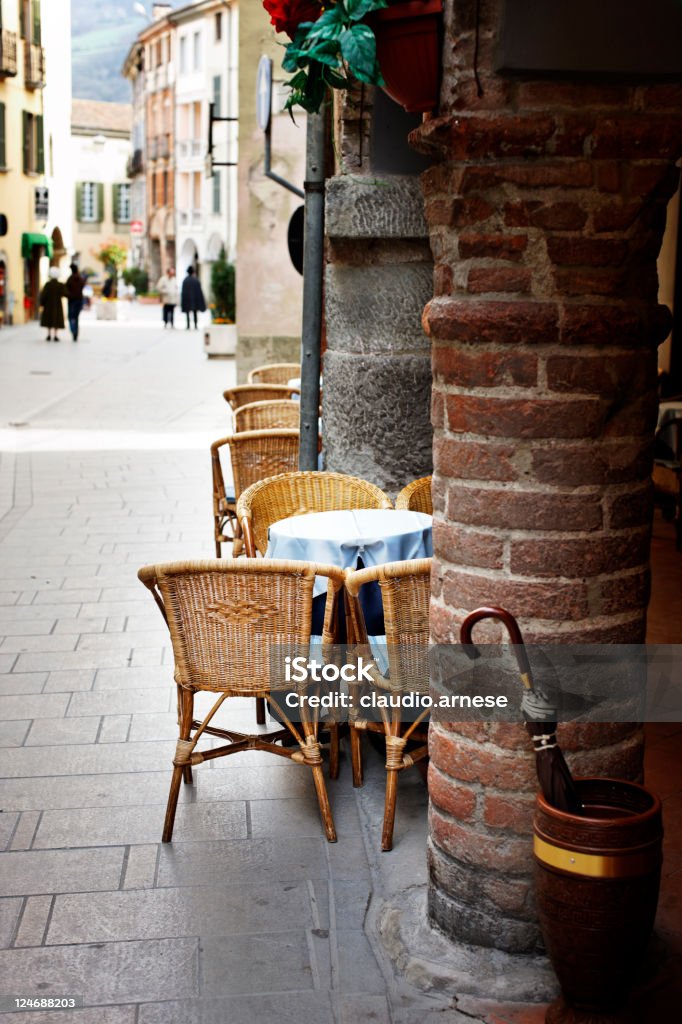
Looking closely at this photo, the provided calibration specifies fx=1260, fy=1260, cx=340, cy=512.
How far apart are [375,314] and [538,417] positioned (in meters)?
2.72

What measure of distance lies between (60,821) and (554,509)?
204 cm

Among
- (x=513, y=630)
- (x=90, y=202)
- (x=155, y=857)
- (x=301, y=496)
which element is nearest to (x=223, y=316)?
(x=301, y=496)

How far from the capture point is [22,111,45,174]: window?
3547 cm

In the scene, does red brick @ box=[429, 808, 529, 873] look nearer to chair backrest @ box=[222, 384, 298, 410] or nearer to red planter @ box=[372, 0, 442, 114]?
red planter @ box=[372, 0, 442, 114]

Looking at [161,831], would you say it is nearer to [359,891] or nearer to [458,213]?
[359,891]

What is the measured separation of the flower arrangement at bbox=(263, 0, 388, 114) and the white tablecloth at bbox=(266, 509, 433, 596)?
5.15 ft

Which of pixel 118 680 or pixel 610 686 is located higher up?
pixel 610 686

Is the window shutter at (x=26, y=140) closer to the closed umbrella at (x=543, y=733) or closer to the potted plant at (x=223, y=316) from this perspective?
the potted plant at (x=223, y=316)

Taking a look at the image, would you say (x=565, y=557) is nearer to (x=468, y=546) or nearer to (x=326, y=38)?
Answer: (x=468, y=546)

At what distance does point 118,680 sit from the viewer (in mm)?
5336

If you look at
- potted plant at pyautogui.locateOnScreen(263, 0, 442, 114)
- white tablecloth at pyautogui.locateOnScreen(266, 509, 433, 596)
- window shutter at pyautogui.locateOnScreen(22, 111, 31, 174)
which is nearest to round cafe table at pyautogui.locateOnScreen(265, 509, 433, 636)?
white tablecloth at pyautogui.locateOnScreen(266, 509, 433, 596)

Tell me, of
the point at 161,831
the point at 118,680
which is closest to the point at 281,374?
the point at 118,680

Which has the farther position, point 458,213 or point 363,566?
point 363,566

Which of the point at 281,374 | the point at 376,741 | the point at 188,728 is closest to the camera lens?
the point at 188,728
